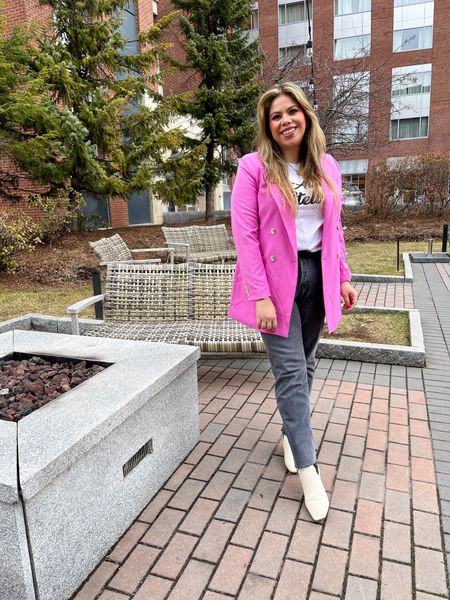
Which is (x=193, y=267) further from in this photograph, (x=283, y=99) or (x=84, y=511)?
(x=84, y=511)

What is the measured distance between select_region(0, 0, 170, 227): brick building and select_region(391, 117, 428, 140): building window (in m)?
18.9

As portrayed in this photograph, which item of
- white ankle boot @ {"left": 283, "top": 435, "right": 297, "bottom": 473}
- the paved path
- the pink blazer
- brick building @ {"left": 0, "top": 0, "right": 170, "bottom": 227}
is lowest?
the paved path

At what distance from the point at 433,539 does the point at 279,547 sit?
0.69 metres

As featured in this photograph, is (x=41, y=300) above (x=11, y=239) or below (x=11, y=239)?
below

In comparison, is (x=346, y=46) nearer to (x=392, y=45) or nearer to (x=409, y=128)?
(x=392, y=45)

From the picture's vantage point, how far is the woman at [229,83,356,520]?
2137 millimetres

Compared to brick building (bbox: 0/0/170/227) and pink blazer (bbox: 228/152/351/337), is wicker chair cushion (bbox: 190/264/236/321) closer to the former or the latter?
pink blazer (bbox: 228/152/351/337)

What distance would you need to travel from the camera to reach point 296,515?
2.26 m

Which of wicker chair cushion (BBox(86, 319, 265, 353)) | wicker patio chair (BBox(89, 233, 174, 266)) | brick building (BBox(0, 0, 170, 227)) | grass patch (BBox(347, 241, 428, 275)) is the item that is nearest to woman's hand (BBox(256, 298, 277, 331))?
wicker chair cushion (BBox(86, 319, 265, 353))

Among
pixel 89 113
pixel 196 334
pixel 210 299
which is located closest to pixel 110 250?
pixel 210 299

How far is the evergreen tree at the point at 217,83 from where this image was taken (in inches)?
550

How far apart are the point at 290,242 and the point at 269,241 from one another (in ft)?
0.31

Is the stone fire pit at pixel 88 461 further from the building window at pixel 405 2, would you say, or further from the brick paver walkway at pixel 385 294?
the building window at pixel 405 2

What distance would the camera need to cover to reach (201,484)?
2529 mm
